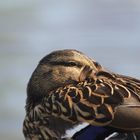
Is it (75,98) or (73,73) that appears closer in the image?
(75,98)

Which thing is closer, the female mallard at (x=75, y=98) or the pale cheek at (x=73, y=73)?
the female mallard at (x=75, y=98)

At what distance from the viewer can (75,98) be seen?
735 cm

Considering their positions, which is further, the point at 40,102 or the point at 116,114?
the point at 40,102

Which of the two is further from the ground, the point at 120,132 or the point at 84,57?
the point at 84,57

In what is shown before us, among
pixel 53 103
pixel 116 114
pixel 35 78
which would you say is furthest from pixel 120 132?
pixel 35 78

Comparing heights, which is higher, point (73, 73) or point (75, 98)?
point (73, 73)

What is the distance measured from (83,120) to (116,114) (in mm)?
242

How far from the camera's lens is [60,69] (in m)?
7.84

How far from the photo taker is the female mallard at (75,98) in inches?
280

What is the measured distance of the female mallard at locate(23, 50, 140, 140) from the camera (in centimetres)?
712

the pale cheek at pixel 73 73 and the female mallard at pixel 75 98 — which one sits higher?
the pale cheek at pixel 73 73

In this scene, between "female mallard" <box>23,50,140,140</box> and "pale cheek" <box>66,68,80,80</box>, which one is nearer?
"female mallard" <box>23,50,140,140</box>

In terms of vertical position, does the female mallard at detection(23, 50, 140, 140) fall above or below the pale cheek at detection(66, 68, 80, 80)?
below

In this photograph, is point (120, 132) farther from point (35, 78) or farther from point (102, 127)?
point (35, 78)
